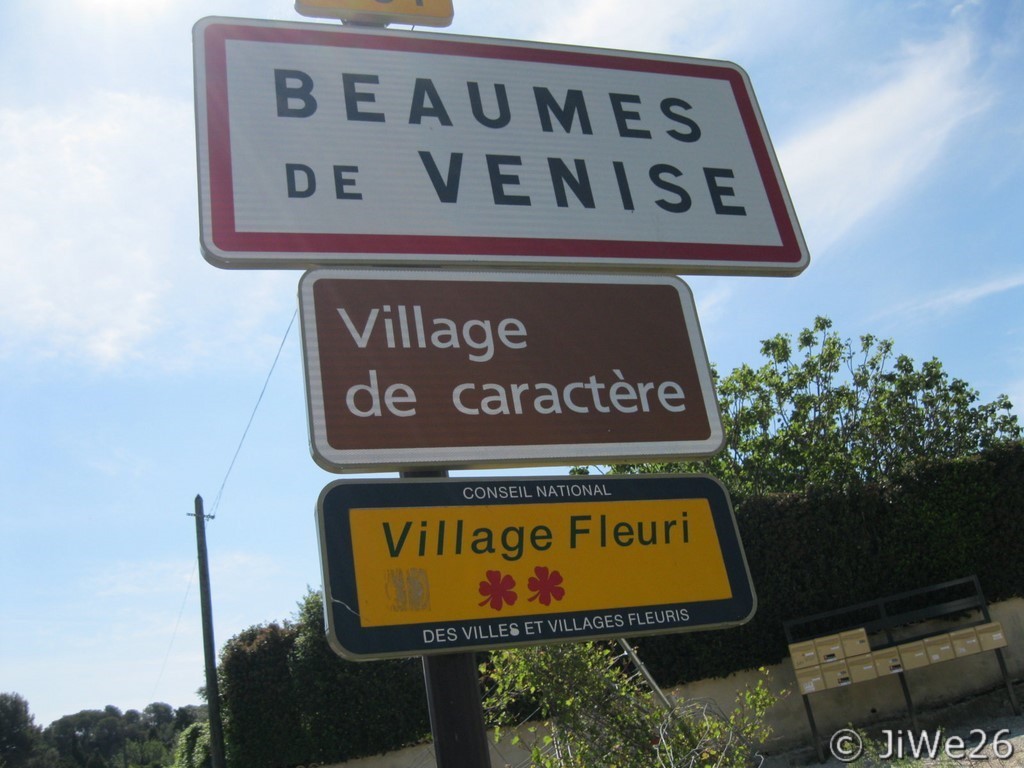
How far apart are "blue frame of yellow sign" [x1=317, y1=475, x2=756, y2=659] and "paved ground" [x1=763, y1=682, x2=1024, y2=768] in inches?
333

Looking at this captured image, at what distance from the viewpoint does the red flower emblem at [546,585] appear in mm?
1604

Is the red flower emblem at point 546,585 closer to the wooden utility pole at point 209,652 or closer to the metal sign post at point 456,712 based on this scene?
the metal sign post at point 456,712

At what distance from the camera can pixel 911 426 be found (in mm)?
21641

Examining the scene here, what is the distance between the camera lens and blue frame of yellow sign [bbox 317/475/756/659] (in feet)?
4.95

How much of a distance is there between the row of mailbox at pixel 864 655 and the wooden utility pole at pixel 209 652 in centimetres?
835

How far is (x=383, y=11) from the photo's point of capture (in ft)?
7.61

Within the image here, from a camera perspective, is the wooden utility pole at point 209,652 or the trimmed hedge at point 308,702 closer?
the trimmed hedge at point 308,702

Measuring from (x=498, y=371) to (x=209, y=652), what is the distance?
15.8 metres

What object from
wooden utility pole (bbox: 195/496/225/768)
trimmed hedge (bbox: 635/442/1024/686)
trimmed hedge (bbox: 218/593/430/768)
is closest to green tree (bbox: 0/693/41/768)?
wooden utility pole (bbox: 195/496/225/768)

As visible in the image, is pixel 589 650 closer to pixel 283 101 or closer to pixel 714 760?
pixel 714 760

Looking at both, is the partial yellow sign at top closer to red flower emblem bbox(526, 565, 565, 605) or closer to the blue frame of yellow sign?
the blue frame of yellow sign

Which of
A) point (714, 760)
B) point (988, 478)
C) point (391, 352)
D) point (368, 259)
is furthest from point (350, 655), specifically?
point (988, 478)

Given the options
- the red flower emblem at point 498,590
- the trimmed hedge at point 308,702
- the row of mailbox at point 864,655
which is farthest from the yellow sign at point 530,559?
the row of mailbox at point 864,655

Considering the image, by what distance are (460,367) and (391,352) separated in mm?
145
